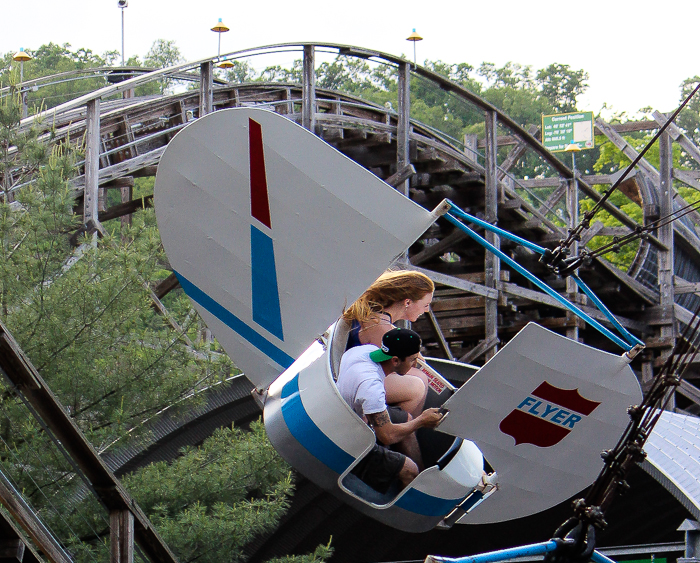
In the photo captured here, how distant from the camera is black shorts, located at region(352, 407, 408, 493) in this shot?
4.72m

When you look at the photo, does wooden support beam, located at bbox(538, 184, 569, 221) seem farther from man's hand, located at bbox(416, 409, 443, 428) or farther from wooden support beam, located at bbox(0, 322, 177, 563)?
man's hand, located at bbox(416, 409, 443, 428)

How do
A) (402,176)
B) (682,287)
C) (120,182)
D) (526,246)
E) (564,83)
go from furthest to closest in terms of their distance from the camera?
(564,83)
(682,287)
(120,182)
(402,176)
(526,246)

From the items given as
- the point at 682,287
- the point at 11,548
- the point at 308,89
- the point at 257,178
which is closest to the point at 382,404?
the point at 257,178

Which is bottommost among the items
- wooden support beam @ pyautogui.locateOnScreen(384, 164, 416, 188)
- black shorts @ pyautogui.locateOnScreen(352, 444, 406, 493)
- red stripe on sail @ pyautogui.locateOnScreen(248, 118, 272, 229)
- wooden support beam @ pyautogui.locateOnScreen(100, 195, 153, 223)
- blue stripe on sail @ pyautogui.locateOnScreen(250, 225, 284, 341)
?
wooden support beam @ pyautogui.locateOnScreen(100, 195, 153, 223)

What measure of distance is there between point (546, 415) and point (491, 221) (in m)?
9.80

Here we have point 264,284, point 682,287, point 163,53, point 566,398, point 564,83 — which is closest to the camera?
point 566,398

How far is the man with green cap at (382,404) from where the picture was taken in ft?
14.6

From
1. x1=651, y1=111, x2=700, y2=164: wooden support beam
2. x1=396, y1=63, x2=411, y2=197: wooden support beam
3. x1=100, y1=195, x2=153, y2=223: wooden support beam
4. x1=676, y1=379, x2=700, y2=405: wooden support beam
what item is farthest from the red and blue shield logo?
x1=676, y1=379, x2=700, y2=405: wooden support beam

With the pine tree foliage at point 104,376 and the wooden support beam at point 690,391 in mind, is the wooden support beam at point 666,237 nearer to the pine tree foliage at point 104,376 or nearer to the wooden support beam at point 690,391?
the wooden support beam at point 690,391

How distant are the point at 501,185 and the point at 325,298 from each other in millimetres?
11019

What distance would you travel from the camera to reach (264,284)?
15.6ft

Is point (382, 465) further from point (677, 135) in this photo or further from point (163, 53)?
point (163, 53)

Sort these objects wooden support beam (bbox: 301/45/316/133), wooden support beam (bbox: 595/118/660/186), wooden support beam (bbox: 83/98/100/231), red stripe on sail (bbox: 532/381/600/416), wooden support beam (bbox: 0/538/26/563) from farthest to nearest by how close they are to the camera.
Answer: wooden support beam (bbox: 595/118/660/186)
wooden support beam (bbox: 301/45/316/133)
wooden support beam (bbox: 83/98/100/231)
wooden support beam (bbox: 0/538/26/563)
red stripe on sail (bbox: 532/381/600/416)

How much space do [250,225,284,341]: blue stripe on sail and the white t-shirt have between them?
39cm
